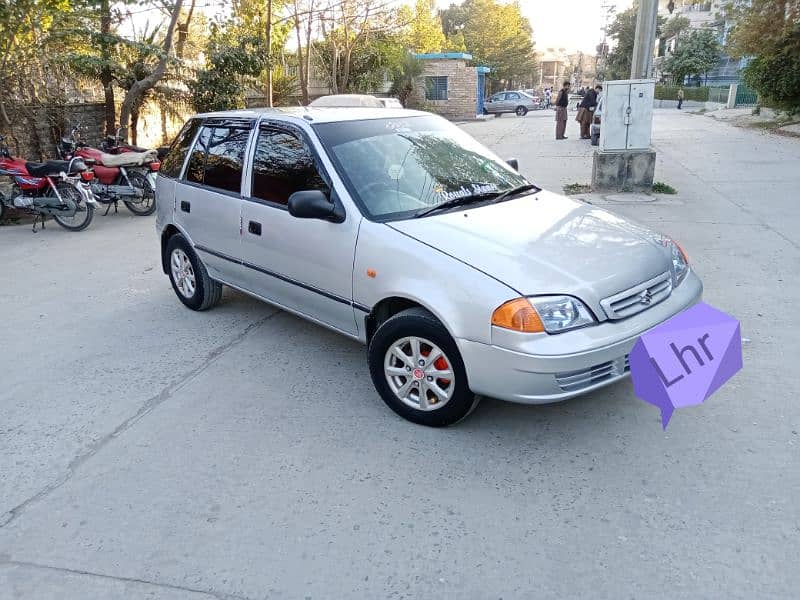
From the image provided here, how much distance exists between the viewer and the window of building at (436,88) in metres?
36.2

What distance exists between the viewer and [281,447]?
3.67 metres

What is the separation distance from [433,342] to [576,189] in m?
8.27

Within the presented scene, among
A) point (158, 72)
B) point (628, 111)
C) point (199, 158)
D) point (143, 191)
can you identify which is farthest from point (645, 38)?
point (158, 72)

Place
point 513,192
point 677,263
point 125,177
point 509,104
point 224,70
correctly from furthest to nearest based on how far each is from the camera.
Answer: point 509,104
point 224,70
point 125,177
point 513,192
point 677,263

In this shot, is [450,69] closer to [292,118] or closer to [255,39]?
[255,39]

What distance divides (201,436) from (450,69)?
35261 mm

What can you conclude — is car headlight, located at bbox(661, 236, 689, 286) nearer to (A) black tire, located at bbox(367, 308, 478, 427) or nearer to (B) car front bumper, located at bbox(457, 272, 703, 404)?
(B) car front bumper, located at bbox(457, 272, 703, 404)

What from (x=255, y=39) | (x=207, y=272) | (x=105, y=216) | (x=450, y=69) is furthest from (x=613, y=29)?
(x=207, y=272)

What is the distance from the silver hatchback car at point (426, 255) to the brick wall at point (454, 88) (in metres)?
31.9

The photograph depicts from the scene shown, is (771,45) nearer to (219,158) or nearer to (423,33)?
(219,158)

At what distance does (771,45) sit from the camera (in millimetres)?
21016

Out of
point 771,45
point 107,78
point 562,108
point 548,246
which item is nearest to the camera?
point 548,246

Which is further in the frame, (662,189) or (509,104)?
(509,104)

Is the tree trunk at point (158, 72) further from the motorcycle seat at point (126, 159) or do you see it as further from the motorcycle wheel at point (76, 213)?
the motorcycle wheel at point (76, 213)
